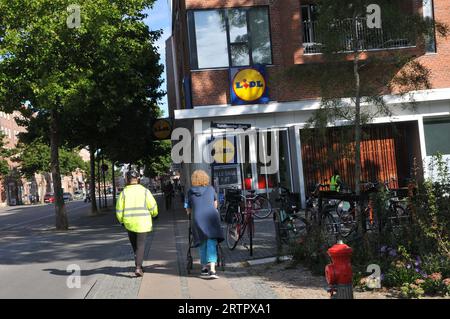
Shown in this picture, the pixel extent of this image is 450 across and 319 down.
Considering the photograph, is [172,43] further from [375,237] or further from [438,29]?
[375,237]

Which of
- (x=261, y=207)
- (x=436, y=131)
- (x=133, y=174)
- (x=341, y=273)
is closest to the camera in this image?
(x=341, y=273)

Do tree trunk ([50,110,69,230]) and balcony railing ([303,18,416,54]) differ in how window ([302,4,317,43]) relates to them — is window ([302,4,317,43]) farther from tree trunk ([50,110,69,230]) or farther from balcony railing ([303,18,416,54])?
tree trunk ([50,110,69,230])

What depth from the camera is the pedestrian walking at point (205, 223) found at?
807cm

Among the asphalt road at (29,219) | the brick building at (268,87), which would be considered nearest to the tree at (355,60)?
the brick building at (268,87)

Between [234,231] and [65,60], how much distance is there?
33.8 ft

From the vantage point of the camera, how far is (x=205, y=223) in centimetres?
813

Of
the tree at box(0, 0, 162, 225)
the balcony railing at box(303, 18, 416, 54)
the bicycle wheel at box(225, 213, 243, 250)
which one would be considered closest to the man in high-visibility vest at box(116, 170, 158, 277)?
the bicycle wheel at box(225, 213, 243, 250)

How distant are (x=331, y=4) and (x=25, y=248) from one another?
9830mm

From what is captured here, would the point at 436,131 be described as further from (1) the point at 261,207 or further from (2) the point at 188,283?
(2) the point at 188,283

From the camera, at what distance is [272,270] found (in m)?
8.32

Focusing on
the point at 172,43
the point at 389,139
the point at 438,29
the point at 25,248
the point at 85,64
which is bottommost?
the point at 25,248

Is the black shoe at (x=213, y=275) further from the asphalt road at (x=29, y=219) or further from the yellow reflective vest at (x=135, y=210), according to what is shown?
the asphalt road at (x=29, y=219)

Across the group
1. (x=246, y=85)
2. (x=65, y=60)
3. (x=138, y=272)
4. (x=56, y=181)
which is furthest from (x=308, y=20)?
(x=138, y=272)
